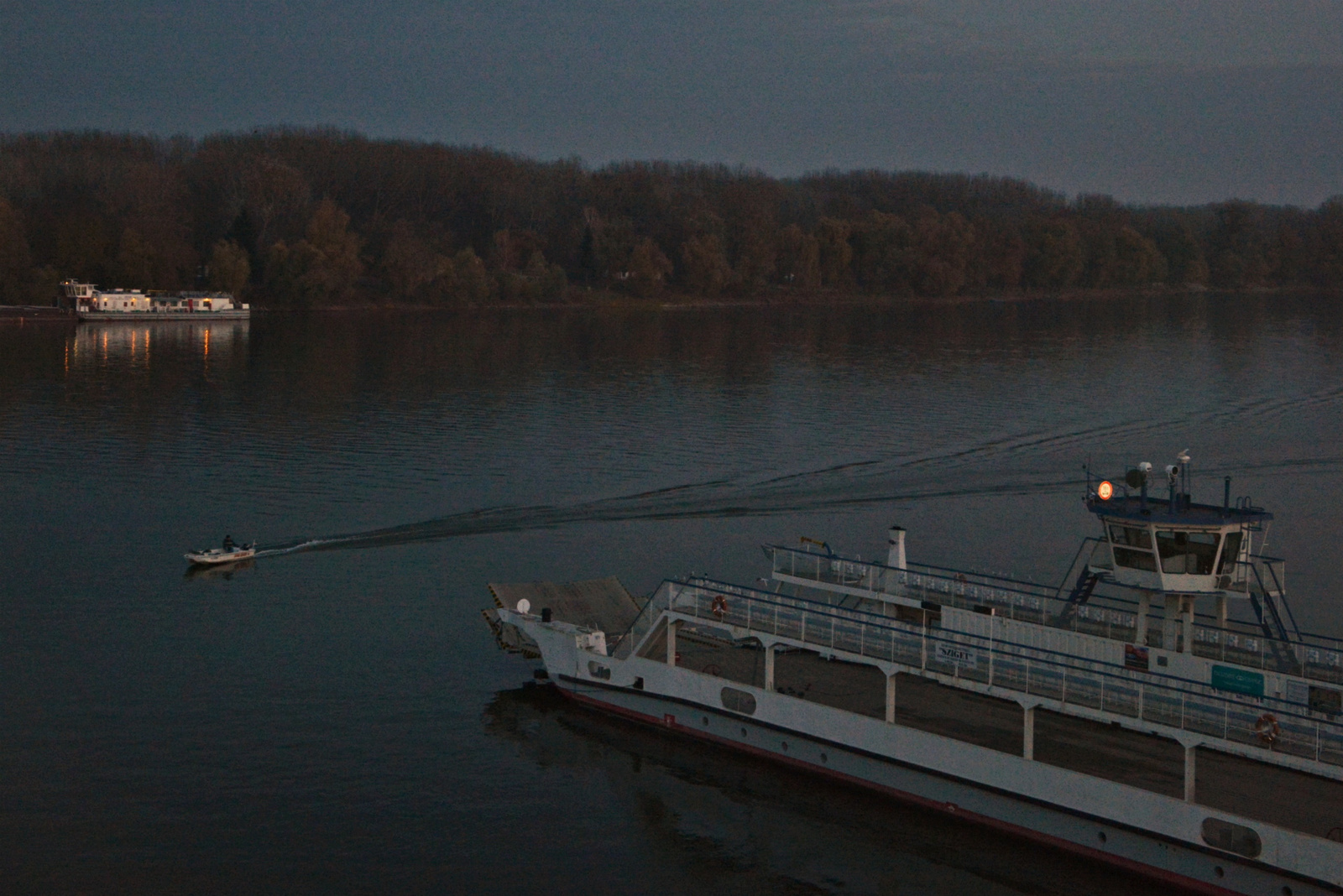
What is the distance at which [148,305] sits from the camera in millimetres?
131750

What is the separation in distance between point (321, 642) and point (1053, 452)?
36.5 meters

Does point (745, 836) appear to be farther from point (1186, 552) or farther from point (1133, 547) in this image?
point (1186, 552)

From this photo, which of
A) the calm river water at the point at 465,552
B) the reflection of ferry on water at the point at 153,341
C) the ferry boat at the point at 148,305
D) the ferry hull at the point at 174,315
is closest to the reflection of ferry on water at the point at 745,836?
the calm river water at the point at 465,552

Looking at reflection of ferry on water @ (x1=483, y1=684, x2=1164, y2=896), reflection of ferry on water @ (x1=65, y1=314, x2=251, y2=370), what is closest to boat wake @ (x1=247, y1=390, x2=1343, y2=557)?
reflection of ferry on water @ (x1=483, y1=684, x2=1164, y2=896)

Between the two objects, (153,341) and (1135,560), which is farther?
(153,341)

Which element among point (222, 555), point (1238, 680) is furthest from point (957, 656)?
point (222, 555)

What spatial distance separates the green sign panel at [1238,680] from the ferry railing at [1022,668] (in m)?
1.12

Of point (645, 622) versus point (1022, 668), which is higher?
point (1022, 668)

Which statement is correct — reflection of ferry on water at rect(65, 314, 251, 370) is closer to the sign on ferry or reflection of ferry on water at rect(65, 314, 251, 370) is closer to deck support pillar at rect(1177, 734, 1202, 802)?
the sign on ferry

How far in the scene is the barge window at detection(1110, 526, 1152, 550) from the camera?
24141mm

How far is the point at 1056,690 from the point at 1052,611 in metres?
5.63

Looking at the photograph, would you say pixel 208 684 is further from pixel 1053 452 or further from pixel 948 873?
pixel 1053 452

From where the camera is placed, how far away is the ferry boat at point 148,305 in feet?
424

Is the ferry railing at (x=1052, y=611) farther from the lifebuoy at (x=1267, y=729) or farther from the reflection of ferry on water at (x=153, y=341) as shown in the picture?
the reflection of ferry on water at (x=153, y=341)
